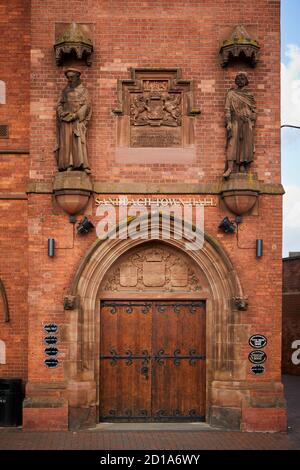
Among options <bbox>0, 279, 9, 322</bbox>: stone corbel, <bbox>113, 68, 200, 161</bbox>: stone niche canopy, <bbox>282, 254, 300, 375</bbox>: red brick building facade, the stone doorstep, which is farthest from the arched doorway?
<bbox>282, 254, 300, 375</bbox>: red brick building facade

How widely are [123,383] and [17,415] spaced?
2.07m

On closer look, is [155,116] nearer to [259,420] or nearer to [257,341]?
[257,341]

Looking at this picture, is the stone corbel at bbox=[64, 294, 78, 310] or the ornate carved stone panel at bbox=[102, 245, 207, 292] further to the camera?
the ornate carved stone panel at bbox=[102, 245, 207, 292]

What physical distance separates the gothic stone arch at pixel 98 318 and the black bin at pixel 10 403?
A: 109cm

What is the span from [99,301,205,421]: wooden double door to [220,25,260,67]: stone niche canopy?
469cm

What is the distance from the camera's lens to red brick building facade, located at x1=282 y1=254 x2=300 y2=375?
27.4 meters

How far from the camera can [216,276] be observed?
15.1 m

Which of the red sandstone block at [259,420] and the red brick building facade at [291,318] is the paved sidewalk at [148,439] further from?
the red brick building facade at [291,318]

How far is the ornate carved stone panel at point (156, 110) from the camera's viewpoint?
49.7 feet

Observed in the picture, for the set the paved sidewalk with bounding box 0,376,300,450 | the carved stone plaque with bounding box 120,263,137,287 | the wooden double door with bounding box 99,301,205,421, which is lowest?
the paved sidewalk with bounding box 0,376,300,450

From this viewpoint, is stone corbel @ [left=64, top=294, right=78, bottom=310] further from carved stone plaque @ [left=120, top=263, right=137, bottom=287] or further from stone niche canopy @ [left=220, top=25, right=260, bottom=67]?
stone niche canopy @ [left=220, top=25, right=260, bottom=67]
